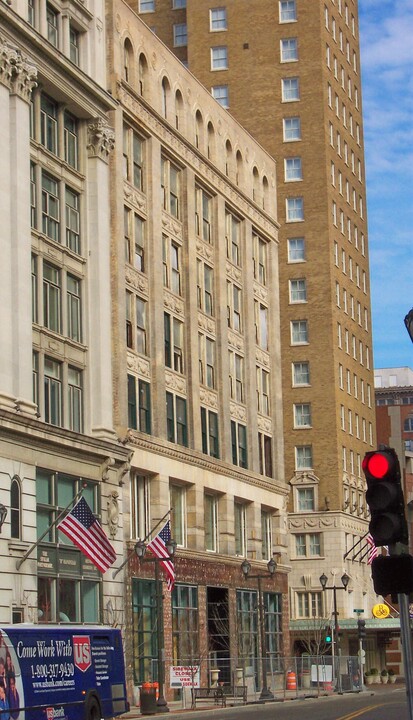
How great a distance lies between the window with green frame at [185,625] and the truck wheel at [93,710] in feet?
82.5

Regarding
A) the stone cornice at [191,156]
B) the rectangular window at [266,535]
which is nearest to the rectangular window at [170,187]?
the stone cornice at [191,156]

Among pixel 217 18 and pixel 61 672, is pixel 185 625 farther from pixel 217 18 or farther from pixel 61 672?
pixel 217 18

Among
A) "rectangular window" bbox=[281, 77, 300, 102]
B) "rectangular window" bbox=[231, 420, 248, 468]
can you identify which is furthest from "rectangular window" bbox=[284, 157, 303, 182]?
"rectangular window" bbox=[231, 420, 248, 468]

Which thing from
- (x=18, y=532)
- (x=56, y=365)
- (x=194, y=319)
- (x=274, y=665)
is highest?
(x=194, y=319)

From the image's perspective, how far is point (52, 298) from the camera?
54312mm

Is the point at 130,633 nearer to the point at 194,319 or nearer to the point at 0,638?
the point at 194,319

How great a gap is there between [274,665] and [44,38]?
36.9 metres

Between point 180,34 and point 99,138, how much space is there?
54.1 m

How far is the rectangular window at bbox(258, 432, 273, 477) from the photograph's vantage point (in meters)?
78.9

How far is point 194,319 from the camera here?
69.4m

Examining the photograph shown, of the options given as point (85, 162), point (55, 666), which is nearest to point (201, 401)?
point (85, 162)

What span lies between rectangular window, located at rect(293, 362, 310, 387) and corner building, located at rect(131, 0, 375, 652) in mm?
72

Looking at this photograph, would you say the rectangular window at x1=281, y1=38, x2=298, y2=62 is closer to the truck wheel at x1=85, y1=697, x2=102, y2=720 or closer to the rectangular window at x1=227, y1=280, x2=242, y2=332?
the rectangular window at x1=227, y1=280, x2=242, y2=332

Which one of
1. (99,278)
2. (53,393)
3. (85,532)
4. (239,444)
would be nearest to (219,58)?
(239,444)
